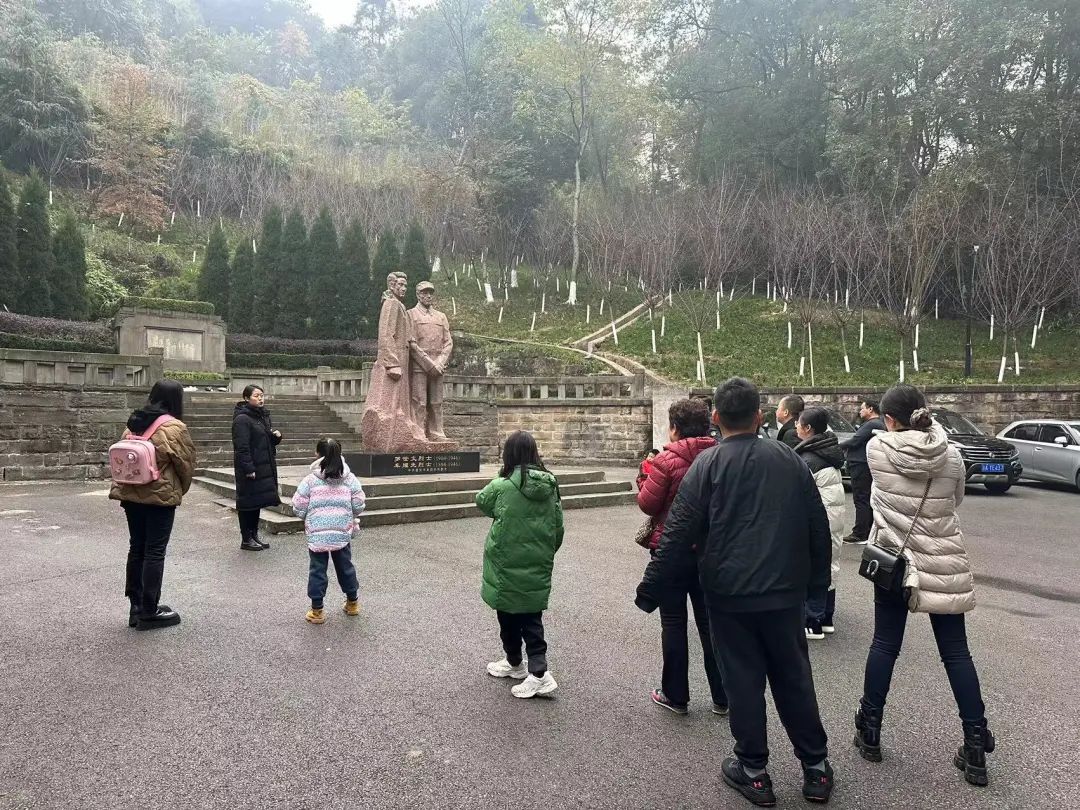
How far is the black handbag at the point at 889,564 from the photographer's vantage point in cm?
310

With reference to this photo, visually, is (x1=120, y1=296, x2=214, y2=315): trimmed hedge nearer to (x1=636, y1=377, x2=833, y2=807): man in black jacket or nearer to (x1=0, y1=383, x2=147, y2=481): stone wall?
(x1=0, y1=383, x2=147, y2=481): stone wall

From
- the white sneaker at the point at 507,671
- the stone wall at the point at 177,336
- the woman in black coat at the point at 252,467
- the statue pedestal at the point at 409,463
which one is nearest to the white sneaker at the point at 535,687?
the white sneaker at the point at 507,671

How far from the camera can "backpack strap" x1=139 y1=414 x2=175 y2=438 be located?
4.77m

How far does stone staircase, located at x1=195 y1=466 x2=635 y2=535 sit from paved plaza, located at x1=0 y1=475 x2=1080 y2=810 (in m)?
2.52

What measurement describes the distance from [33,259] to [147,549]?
28.4 metres

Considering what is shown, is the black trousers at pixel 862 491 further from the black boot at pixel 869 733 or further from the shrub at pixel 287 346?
the shrub at pixel 287 346

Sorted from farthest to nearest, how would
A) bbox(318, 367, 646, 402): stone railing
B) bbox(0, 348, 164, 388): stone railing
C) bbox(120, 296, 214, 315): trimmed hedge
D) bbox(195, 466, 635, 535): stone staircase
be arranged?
bbox(120, 296, 214, 315): trimmed hedge → bbox(318, 367, 646, 402): stone railing → bbox(0, 348, 164, 388): stone railing → bbox(195, 466, 635, 535): stone staircase

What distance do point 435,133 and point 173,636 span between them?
70.0m

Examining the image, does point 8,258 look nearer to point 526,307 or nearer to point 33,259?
point 33,259

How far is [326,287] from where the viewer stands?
105 feet

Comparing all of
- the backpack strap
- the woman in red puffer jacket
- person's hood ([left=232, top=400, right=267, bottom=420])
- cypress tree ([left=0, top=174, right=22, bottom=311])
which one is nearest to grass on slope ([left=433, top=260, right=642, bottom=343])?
cypress tree ([left=0, top=174, right=22, bottom=311])

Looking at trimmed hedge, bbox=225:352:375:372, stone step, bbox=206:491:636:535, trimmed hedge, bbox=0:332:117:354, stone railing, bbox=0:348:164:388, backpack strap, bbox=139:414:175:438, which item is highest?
trimmed hedge, bbox=0:332:117:354

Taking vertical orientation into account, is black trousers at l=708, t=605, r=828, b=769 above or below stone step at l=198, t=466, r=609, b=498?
above

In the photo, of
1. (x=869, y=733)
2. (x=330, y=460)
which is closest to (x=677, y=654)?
(x=869, y=733)
